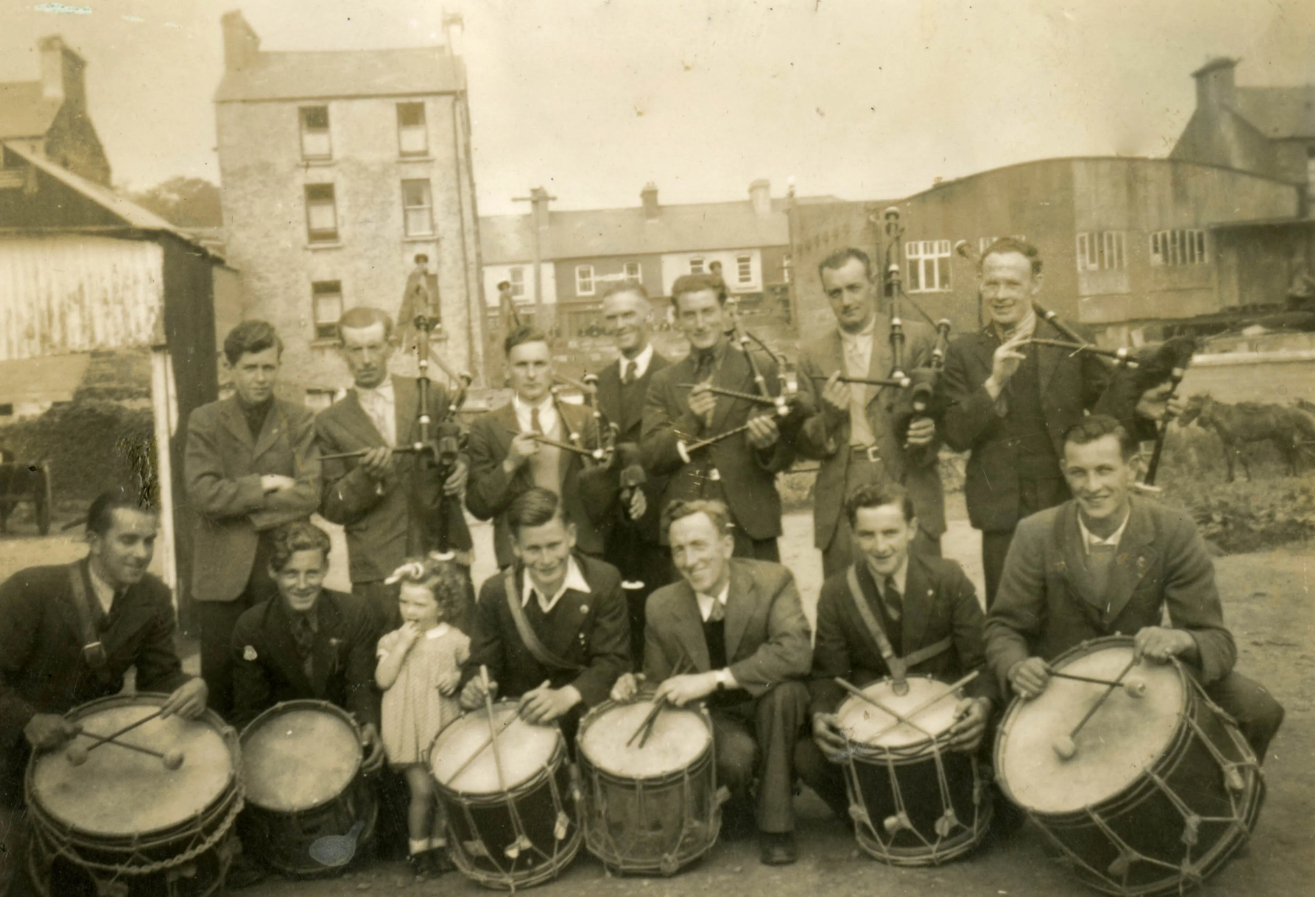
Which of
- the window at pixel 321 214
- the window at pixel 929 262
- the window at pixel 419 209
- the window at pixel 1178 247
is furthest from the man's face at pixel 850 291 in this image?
the window at pixel 321 214

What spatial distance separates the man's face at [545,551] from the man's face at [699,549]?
0.43m

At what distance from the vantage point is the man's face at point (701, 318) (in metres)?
4.24

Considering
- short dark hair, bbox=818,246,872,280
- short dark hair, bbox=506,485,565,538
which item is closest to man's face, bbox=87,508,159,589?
short dark hair, bbox=506,485,565,538

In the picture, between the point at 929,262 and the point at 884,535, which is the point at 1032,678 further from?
the point at 929,262

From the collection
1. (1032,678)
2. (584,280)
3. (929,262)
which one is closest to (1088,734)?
(1032,678)

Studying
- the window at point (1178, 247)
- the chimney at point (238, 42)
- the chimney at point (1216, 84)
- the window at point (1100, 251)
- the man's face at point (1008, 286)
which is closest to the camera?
the man's face at point (1008, 286)

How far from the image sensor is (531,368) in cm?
429

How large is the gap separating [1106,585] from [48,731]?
135 inches

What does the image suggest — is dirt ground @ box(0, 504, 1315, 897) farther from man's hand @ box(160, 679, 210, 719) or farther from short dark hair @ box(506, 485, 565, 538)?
short dark hair @ box(506, 485, 565, 538)

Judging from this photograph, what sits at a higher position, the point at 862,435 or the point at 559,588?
the point at 862,435

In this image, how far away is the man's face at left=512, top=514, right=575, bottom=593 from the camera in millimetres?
3723

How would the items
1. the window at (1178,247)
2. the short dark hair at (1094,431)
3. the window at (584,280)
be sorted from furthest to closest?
the window at (1178,247) < the window at (584,280) < the short dark hair at (1094,431)

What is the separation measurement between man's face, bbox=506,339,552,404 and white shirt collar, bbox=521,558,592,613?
2.79ft

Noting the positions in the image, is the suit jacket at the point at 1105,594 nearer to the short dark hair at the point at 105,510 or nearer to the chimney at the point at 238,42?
the short dark hair at the point at 105,510
